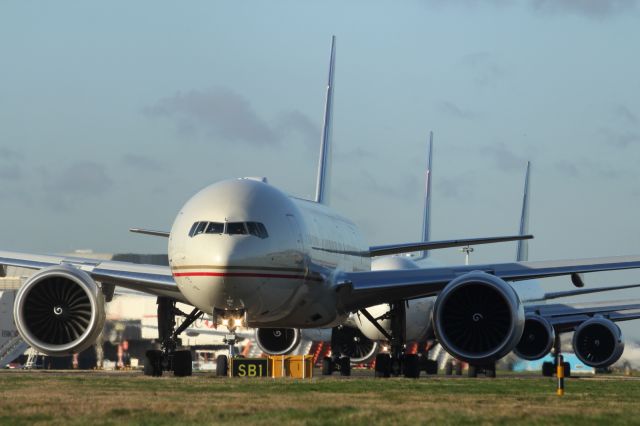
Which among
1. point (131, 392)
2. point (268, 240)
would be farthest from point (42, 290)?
point (131, 392)

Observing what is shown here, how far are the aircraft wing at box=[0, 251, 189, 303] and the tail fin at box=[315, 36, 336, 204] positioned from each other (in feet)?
35.2

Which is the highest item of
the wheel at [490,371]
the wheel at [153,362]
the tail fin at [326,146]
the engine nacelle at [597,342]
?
the tail fin at [326,146]

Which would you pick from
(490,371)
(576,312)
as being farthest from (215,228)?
(576,312)

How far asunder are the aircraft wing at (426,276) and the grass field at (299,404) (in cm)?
563

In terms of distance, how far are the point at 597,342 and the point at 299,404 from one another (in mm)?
34314

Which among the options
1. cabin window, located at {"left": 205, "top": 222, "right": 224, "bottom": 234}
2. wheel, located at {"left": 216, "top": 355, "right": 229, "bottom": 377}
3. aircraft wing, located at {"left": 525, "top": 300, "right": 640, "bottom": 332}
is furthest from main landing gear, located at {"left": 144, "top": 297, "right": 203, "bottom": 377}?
aircraft wing, located at {"left": 525, "top": 300, "right": 640, "bottom": 332}

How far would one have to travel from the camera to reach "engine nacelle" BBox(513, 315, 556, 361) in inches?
1957

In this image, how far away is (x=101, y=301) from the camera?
30.2 m

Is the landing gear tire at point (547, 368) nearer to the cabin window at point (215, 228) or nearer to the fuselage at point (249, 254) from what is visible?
the fuselage at point (249, 254)

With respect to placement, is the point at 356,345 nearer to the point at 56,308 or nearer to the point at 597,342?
the point at 597,342

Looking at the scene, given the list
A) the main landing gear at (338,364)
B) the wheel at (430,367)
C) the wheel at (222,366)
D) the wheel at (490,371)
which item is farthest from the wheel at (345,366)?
the wheel at (430,367)

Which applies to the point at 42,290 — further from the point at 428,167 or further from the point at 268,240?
the point at 428,167

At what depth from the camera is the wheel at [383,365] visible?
32.7 meters

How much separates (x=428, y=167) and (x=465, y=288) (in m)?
34.4
